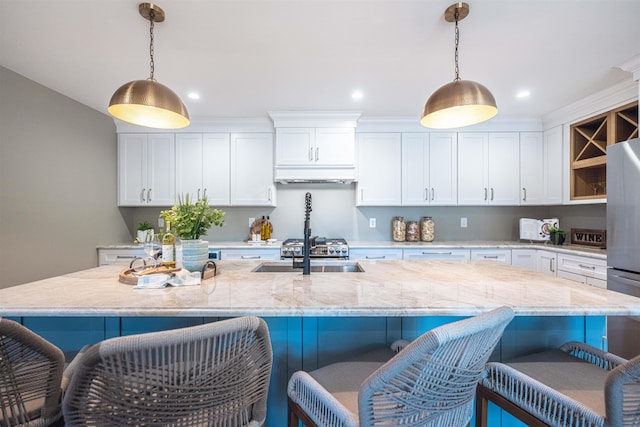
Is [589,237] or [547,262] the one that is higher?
[589,237]

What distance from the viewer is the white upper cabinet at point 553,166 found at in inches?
128

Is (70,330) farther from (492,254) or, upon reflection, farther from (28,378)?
(492,254)

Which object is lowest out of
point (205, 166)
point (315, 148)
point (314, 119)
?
point (205, 166)

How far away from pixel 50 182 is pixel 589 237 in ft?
18.4

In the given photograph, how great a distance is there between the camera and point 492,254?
324 centimetres

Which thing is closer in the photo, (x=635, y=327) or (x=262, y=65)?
(x=635, y=327)

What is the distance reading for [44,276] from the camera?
2621mm

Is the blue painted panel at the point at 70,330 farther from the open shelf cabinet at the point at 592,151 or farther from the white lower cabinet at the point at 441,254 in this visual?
the open shelf cabinet at the point at 592,151

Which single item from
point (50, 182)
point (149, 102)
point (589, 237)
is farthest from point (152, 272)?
point (589, 237)

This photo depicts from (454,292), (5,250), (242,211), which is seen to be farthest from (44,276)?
(454,292)

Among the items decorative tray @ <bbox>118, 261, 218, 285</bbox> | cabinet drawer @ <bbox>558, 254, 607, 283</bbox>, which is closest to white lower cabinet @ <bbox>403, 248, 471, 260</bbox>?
cabinet drawer @ <bbox>558, 254, 607, 283</bbox>

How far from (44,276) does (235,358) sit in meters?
3.00

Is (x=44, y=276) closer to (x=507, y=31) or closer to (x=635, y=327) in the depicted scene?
(x=507, y=31)

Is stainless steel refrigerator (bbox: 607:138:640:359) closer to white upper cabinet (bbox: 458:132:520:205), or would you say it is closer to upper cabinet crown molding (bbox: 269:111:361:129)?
white upper cabinet (bbox: 458:132:520:205)
